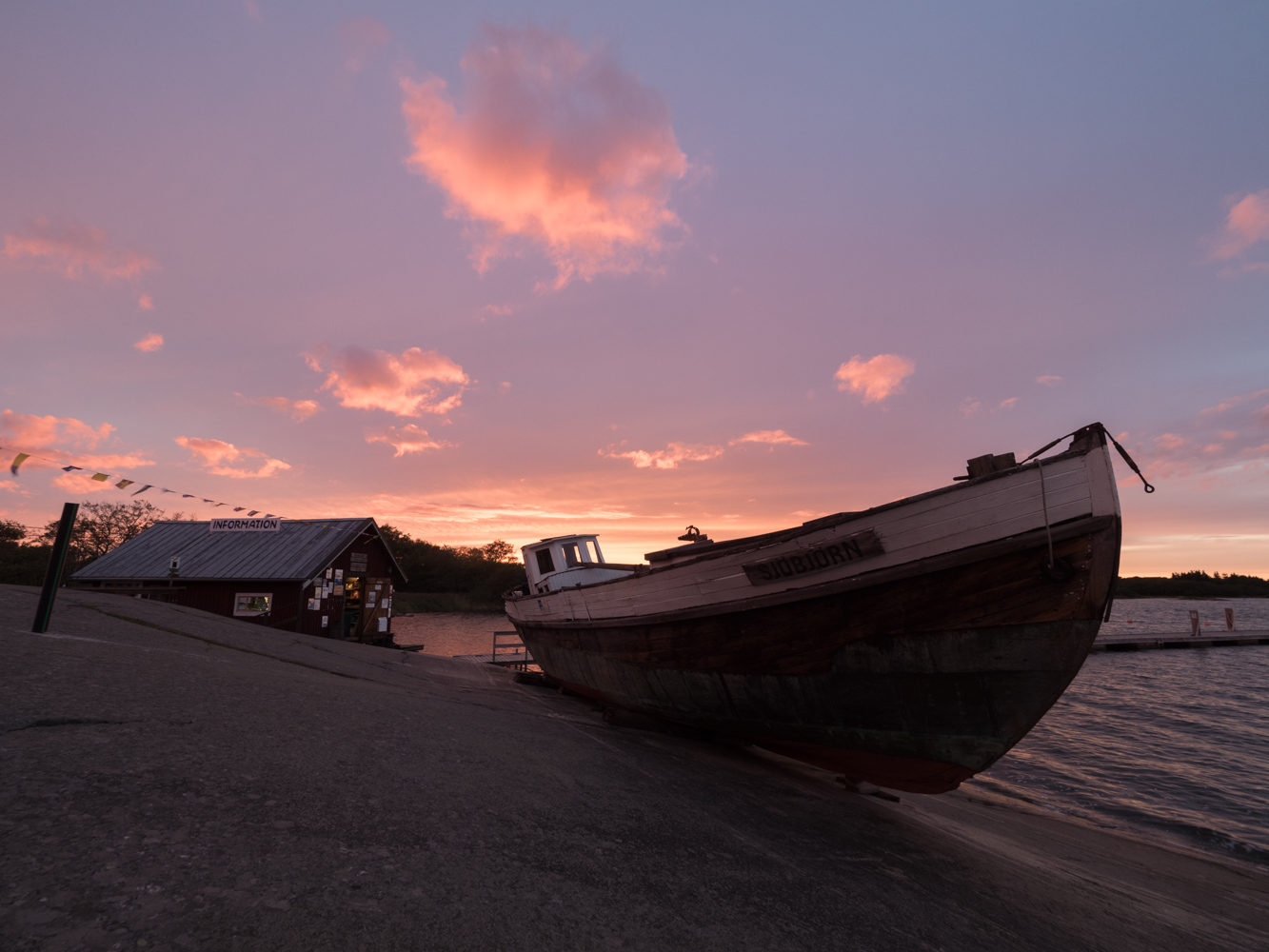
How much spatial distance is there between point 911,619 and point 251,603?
2156 cm

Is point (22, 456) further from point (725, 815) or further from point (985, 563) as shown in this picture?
point (985, 563)

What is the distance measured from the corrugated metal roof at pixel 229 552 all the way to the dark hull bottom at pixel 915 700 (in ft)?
58.8

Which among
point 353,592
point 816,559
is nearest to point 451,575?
point 353,592

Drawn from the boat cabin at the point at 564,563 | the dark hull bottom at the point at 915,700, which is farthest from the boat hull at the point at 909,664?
the boat cabin at the point at 564,563

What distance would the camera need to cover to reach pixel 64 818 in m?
2.65

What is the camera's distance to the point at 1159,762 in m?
13.5

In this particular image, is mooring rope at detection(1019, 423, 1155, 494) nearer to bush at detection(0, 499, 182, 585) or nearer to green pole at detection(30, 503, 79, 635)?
green pole at detection(30, 503, 79, 635)

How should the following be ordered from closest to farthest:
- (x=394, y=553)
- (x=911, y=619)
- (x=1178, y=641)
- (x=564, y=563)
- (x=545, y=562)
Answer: (x=911, y=619), (x=564, y=563), (x=545, y=562), (x=1178, y=641), (x=394, y=553)

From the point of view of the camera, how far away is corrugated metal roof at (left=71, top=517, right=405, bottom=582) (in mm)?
19984

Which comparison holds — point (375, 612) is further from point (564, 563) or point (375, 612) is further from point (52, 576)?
point (52, 576)

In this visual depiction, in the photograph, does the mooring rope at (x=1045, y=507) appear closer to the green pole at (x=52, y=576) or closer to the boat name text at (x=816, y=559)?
the boat name text at (x=816, y=559)

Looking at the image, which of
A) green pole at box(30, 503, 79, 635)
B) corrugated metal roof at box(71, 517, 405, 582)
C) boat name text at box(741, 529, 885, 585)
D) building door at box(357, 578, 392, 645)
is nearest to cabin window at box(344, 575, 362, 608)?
building door at box(357, 578, 392, 645)

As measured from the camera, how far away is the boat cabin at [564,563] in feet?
42.3

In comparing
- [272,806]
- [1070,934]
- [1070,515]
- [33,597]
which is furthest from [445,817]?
[33,597]
